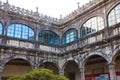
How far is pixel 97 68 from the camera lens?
1538cm

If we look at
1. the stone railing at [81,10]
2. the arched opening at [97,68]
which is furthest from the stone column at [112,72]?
the stone railing at [81,10]

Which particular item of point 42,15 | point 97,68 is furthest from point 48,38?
point 97,68

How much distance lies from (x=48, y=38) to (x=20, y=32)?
2683 millimetres

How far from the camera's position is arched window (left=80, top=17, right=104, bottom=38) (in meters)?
13.1

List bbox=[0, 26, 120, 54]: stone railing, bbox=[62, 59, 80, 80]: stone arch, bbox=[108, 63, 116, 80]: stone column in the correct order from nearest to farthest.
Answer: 1. bbox=[108, 63, 116, 80]: stone column
2. bbox=[0, 26, 120, 54]: stone railing
3. bbox=[62, 59, 80, 80]: stone arch

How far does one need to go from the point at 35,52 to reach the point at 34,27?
2282 millimetres

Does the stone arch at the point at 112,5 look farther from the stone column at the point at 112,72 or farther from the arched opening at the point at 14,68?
the arched opening at the point at 14,68

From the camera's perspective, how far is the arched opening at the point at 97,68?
14.1 m

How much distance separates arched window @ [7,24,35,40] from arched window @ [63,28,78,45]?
2977 mm

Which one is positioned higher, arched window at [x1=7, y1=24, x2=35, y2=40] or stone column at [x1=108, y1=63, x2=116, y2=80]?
arched window at [x1=7, y1=24, x2=35, y2=40]

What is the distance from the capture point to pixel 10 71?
1611 cm

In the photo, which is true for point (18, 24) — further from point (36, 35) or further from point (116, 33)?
point (116, 33)

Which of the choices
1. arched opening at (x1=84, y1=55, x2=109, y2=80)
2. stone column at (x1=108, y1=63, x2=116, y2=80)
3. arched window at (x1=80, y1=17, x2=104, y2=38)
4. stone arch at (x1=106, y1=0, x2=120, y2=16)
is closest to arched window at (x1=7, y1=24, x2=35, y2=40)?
arched window at (x1=80, y1=17, x2=104, y2=38)

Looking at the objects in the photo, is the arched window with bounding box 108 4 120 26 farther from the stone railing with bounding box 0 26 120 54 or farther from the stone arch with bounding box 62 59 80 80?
the stone arch with bounding box 62 59 80 80
